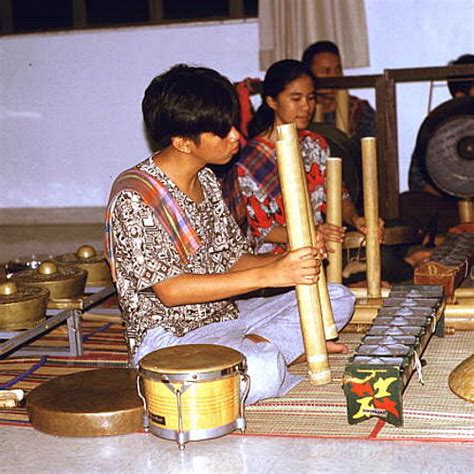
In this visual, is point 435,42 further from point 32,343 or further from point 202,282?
point 202,282

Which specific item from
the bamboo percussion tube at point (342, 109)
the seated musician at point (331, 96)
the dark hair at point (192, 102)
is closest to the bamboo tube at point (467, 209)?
the seated musician at point (331, 96)

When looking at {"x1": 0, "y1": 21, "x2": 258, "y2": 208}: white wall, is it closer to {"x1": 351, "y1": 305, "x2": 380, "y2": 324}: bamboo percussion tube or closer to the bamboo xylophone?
{"x1": 351, "y1": 305, "x2": 380, "y2": 324}: bamboo percussion tube

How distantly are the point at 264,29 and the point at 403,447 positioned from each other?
15.8 ft

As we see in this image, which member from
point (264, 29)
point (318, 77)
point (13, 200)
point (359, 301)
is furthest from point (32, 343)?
point (13, 200)

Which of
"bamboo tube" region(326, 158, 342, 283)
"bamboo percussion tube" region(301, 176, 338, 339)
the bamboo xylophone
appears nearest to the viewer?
the bamboo xylophone

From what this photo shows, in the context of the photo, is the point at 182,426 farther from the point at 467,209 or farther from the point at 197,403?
the point at 467,209

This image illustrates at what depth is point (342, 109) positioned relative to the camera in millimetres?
5582

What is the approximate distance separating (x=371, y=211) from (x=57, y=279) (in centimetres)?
116

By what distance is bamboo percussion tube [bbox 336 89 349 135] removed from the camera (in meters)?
5.58

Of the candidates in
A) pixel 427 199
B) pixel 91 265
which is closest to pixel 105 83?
pixel 427 199

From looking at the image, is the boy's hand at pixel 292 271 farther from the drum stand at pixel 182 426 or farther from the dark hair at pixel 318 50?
the dark hair at pixel 318 50

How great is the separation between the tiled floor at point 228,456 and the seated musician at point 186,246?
0.28 metres

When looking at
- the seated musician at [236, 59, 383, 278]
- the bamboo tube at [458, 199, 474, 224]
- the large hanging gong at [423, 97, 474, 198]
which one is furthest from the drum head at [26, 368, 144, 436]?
the bamboo tube at [458, 199, 474, 224]

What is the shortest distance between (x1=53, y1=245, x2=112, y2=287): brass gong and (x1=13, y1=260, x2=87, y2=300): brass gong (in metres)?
0.12
